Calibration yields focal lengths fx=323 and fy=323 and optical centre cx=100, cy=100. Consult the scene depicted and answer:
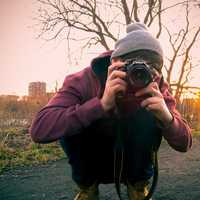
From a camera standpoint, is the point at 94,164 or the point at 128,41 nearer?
the point at 128,41

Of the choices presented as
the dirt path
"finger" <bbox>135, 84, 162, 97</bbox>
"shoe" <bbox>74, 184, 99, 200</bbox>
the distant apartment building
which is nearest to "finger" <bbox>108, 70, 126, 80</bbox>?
"finger" <bbox>135, 84, 162, 97</bbox>

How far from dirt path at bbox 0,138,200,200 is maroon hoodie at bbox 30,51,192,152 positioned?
1.21m

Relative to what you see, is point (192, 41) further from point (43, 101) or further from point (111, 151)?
point (111, 151)

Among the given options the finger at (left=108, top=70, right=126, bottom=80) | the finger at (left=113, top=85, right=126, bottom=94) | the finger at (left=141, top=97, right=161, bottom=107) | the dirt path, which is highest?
the finger at (left=108, top=70, right=126, bottom=80)

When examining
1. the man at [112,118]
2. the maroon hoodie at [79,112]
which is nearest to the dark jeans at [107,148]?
the man at [112,118]

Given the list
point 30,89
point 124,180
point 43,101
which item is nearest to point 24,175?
point 124,180

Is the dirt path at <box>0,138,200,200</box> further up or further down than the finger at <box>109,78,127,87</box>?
further down

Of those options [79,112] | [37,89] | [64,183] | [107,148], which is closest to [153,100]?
[79,112]

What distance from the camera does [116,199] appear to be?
2805 mm

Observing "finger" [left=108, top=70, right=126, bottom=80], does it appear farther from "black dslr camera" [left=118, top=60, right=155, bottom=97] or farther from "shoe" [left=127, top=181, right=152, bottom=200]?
"shoe" [left=127, top=181, right=152, bottom=200]

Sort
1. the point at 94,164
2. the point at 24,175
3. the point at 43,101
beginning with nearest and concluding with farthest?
1. the point at 94,164
2. the point at 24,175
3. the point at 43,101

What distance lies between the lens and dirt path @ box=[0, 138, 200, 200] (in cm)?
298

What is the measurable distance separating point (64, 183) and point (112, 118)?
187cm

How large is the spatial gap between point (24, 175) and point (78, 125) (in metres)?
2.65
